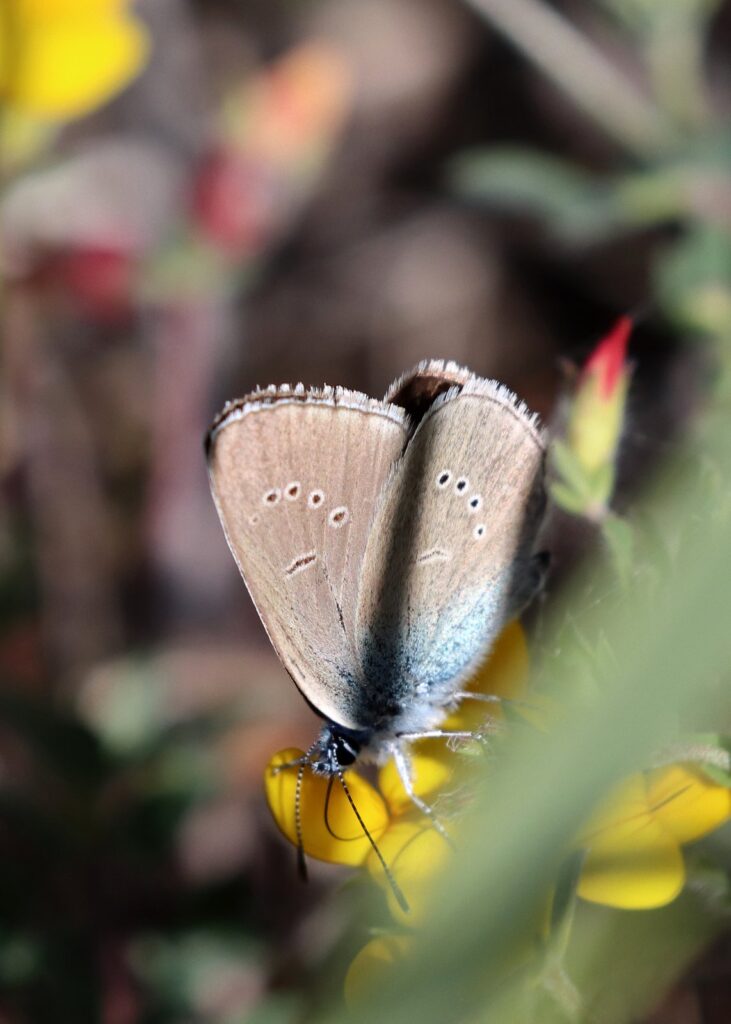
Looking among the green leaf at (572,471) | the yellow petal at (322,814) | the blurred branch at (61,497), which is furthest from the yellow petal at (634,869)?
the blurred branch at (61,497)

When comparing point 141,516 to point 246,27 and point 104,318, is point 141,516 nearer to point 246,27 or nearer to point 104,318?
point 104,318

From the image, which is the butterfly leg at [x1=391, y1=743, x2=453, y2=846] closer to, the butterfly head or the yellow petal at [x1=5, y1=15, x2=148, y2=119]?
the butterfly head

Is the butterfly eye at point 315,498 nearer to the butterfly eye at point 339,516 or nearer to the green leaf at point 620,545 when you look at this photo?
the butterfly eye at point 339,516

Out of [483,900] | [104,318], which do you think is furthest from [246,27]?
[483,900]

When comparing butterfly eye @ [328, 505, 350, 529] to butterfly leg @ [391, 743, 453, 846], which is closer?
butterfly leg @ [391, 743, 453, 846]

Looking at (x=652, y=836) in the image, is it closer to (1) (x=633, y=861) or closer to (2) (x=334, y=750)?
(1) (x=633, y=861)

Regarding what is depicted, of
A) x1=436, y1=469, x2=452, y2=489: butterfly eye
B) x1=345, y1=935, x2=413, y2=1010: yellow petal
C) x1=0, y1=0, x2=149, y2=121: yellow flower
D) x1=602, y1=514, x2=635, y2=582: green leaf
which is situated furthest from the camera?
x1=0, y1=0, x2=149, y2=121: yellow flower

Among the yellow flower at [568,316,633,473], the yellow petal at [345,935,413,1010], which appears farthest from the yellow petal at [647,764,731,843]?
the yellow flower at [568,316,633,473]
